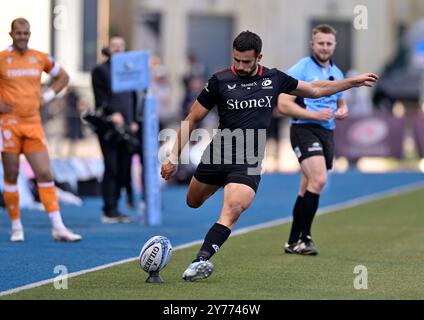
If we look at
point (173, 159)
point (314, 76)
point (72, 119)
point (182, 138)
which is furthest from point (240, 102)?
point (72, 119)

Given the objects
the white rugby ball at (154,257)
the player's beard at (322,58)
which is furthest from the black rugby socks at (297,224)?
the white rugby ball at (154,257)

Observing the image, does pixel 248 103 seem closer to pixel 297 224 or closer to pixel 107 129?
pixel 297 224

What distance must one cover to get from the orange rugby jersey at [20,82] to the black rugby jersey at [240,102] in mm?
3092

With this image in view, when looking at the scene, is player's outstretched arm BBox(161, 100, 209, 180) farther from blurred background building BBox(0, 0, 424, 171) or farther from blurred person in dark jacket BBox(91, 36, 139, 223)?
blurred background building BBox(0, 0, 424, 171)

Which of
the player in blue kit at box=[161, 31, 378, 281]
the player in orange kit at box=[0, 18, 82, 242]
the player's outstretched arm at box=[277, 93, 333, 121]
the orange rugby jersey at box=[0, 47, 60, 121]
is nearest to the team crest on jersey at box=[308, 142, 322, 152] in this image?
the player's outstretched arm at box=[277, 93, 333, 121]

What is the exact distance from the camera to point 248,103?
10164 millimetres

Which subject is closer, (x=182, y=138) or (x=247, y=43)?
(x=247, y=43)

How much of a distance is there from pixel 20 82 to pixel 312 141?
119 inches

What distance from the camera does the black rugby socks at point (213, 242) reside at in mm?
9805

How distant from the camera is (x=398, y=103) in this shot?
4069cm

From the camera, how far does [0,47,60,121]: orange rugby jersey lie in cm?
1271
